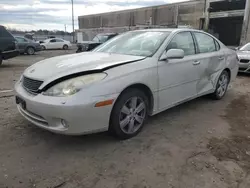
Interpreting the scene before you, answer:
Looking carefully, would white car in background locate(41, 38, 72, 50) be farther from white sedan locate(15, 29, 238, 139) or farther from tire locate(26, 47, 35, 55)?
white sedan locate(15, 29, 238, 139)

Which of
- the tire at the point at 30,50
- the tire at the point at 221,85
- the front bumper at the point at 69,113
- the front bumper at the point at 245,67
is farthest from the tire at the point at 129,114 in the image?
the tire at the point at 30,50

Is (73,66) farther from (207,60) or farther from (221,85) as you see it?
(221,85)

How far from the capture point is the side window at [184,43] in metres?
3.74

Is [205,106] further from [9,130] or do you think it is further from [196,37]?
[9,130]

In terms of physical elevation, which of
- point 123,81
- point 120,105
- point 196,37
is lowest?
point 120,105

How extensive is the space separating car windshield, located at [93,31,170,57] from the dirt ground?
1.14 m

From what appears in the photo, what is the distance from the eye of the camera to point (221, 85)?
16.6 feet

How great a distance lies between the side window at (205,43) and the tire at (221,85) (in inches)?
25.9

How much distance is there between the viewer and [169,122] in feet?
12.5

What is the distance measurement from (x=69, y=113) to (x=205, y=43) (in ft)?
10.5

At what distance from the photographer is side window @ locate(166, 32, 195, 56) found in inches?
147

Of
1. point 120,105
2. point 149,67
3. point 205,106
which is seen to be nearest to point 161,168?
point 120,105

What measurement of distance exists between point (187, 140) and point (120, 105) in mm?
1065

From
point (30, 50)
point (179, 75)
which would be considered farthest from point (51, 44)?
point (179, 75)
